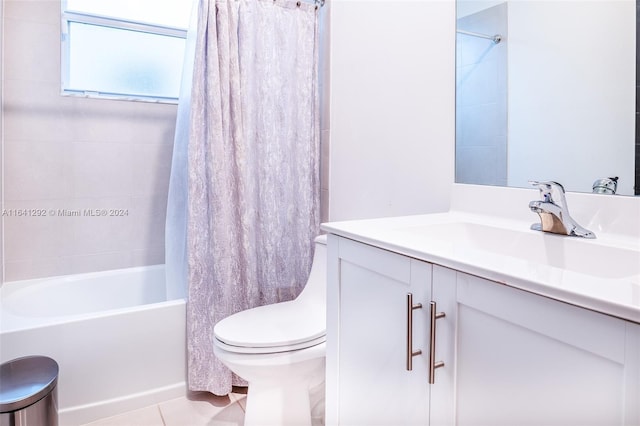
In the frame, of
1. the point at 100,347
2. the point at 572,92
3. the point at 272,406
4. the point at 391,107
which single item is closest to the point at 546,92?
the point at 572,92

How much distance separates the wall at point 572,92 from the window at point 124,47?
1898 mm

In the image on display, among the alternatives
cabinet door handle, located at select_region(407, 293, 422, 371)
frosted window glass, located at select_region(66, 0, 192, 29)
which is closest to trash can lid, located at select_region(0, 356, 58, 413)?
cabinet door handle, located at select_region(407, 293, 422, 371)

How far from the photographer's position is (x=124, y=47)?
237cm

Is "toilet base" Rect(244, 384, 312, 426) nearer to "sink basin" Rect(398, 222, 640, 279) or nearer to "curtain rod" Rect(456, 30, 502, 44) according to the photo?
"sink basin" Rect(398, 222, 640, 279)

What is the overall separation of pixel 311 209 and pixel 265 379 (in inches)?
36.5

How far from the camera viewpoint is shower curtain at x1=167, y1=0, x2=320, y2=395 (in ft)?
6.18

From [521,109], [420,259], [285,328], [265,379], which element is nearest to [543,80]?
[521,109]

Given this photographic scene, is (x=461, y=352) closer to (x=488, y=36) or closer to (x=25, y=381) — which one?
(x=488, y=36)

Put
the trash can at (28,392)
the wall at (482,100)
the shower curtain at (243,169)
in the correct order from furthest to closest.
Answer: the shower curtain at (243,169) < the wall at (482,100) < the trash can at (28,392)

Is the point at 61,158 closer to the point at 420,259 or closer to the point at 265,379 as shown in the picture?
the point at 265,379

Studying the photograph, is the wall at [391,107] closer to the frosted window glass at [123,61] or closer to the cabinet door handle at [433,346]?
the cabinet door handle at [433,346]

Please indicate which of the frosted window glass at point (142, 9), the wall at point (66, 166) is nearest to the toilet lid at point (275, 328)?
the wall at point (66, 166)

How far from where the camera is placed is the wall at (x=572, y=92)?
105cm

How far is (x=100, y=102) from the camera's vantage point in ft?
7.48
